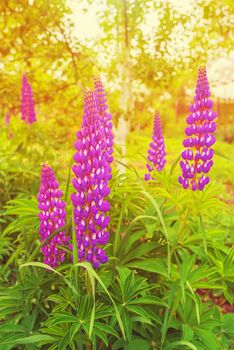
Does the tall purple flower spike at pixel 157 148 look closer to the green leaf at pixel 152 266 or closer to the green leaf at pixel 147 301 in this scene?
the green leaf at pixel 152 266

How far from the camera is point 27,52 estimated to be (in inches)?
242

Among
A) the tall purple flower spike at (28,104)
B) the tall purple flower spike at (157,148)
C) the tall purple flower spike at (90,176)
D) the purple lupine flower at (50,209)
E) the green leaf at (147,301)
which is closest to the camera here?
the tall purple flower spike at (90,176)

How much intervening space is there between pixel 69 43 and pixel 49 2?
34.5 inches

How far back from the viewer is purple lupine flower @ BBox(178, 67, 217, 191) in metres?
2.31

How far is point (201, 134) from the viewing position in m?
2.33

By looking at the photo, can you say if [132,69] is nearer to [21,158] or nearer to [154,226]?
[21,158]

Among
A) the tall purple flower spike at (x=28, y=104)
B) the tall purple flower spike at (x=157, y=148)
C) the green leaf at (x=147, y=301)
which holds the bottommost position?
the green leaf at (x=147, y=301)

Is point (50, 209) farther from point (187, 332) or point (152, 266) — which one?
point (187, 332)

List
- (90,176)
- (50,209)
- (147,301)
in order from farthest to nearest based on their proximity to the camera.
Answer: (50,209)
(147,301)
(90,176)

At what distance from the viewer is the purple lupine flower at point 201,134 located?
7.57ft

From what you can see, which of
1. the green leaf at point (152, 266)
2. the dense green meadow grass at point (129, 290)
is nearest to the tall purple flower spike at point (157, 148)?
the dense green meadow grass at point (129, 290)

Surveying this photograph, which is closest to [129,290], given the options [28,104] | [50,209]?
[50,209]

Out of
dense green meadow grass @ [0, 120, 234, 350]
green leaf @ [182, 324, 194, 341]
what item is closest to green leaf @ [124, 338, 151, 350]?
dense green meadow grass @ [0, 120, 234, 350]

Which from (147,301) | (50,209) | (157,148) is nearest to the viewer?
(147,301)
